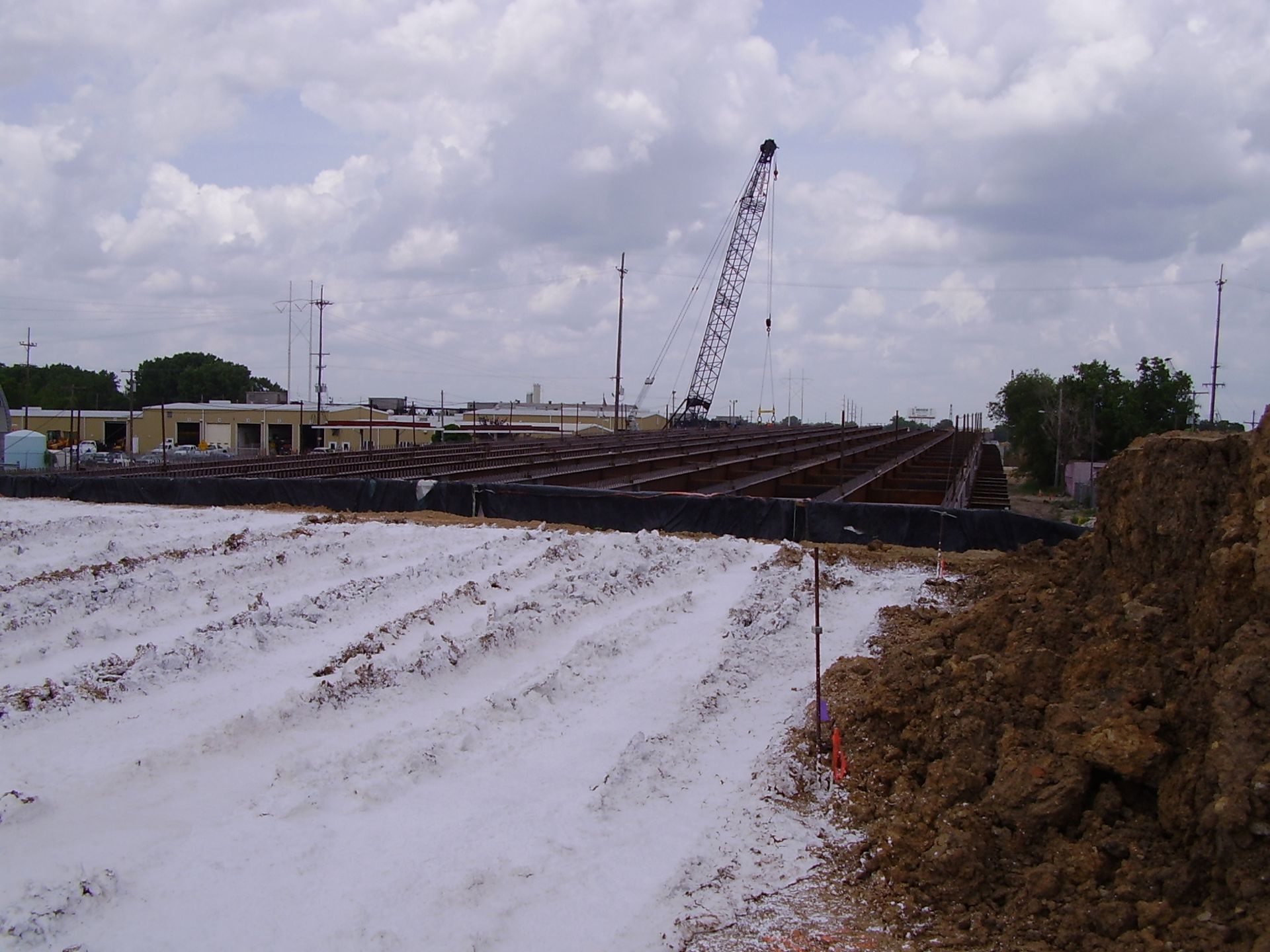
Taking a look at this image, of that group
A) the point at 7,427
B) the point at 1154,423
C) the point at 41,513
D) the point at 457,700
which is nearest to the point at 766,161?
the point at 1154,423

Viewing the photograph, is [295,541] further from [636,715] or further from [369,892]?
[369,892]

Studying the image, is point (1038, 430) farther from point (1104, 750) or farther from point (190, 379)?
point (190, 379)

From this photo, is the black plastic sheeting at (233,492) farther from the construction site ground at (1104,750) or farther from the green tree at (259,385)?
the green tree at (259,385)

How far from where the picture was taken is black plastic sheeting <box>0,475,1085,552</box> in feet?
42.1

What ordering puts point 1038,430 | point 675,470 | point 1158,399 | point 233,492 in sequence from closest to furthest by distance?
point 233,492 < point 675,470 < point 1158,399 < point 1038,430

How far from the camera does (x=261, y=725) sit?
22.8ft

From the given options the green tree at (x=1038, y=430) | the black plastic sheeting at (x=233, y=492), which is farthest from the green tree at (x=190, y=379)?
the black plastic sheeting at (x=233, y=492)

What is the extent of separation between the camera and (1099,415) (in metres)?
47.4

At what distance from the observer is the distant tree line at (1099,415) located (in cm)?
4412

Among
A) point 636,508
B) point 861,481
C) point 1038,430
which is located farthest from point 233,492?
point 1038,430

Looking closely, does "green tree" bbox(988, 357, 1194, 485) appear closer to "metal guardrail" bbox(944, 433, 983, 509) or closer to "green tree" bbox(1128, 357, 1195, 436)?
"green tree" bbox(1128, 357, 1195, 436)

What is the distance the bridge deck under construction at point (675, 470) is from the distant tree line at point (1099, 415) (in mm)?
7971

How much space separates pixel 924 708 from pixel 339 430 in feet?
187

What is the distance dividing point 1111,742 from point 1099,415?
47756 millimetres
